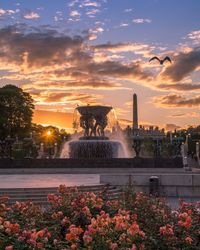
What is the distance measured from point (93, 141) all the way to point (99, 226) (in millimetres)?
36812

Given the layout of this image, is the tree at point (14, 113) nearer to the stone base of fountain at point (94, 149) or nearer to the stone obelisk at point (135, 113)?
the stone obelisk at point (135, 113)

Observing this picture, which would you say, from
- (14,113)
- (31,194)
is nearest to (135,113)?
(14,113)

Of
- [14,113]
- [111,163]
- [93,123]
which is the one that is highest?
[14,113]

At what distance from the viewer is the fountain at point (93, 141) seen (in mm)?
43062

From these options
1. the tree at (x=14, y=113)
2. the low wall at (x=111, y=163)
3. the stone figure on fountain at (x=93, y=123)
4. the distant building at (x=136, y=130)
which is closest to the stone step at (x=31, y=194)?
the low wall at (x=111, y=163)

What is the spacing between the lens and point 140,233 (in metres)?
6.22

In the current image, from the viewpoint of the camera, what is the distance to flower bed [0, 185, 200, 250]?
19.9 ft

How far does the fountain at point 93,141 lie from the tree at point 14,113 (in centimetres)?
2915

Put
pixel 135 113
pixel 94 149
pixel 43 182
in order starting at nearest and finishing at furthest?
pixel 43 182, pixel 94 149, pixel 135 113

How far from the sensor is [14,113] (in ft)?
255

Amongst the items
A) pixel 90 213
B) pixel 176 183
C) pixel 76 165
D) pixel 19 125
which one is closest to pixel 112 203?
pixel 90 213

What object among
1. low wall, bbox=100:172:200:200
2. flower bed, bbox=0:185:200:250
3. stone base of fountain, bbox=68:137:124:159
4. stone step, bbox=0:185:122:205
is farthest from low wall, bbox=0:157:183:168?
flower bed, bbox=0:185:200:250

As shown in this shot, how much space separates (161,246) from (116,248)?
3.57ft

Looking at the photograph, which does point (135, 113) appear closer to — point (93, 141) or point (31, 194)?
point (93, 141)
